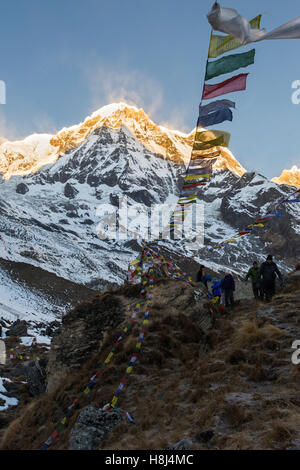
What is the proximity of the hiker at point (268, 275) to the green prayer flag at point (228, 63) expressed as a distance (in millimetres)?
6561

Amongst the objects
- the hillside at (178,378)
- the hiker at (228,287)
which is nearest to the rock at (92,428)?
the hillside at (178,378)

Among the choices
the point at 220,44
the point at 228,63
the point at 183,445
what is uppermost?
the point at 220,44

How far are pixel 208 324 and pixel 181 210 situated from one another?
932 cm

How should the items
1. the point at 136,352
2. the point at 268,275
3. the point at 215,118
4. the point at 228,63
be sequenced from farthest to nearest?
the point at 268,275 < the point at 215,118 < the point at 228,63 < the point at 136,352

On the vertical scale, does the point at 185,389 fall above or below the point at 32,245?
below

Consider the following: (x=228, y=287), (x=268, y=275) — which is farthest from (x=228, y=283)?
(x=268, y=275)

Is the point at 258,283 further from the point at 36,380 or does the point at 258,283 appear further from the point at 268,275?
the point at 36,380

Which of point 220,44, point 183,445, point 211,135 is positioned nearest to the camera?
point 183,445

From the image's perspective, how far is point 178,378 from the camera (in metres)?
7.55

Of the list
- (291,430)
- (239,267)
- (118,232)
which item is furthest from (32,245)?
(291,430)

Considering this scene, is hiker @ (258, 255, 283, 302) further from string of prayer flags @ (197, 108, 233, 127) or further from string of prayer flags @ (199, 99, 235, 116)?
string of prayer flags @ (199, 99, 235, 116)

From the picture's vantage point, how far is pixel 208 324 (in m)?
10.1

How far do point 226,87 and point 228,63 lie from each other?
725mm
